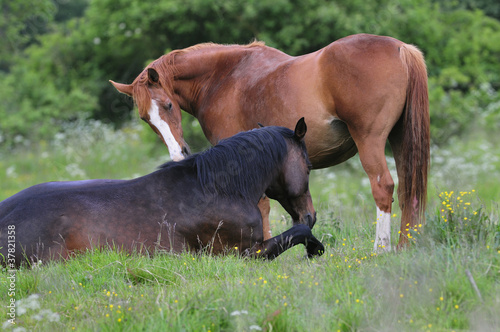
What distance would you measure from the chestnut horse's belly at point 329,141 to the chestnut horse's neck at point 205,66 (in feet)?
4.12

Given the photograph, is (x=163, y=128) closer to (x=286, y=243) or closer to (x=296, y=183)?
(x=296, y=183)

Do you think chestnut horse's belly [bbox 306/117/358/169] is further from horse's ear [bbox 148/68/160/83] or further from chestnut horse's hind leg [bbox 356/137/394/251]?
horse's ear [bbox 148/68/160/83]

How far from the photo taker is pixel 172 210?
15.1 feet

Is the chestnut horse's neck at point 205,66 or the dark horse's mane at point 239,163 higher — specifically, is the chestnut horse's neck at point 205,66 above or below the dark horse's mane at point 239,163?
above

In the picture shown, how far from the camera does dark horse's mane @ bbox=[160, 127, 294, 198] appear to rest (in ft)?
15.2

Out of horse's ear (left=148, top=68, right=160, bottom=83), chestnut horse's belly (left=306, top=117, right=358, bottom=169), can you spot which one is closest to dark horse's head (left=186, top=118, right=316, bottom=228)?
chestnut horse's belly (left=306, top=117, right=358, bottom=169)

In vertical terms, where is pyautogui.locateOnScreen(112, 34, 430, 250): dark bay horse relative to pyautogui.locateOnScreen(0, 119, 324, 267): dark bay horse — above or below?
above

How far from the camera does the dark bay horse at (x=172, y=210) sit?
442 centimetres

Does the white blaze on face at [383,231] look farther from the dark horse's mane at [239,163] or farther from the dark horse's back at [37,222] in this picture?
the dark horse's back at [37,222]

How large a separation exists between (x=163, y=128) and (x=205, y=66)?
0.99 meters

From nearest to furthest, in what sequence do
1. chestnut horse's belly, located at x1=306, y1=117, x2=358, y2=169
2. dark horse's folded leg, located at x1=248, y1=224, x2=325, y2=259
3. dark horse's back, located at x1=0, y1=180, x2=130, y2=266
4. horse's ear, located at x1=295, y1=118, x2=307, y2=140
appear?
dark horse's back, located at x1=0, y1=180, x2=130, y2=266
dark horse's folded leg, located at x1=248, y1=224, x2=325, y2=259
horse's ear, located at x1=295, y1=118, x2=307, y2=140
chestnut horse's belly, located at x1=306, y1=117, x2=358, y2=169

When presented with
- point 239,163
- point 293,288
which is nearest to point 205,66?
point 239,163

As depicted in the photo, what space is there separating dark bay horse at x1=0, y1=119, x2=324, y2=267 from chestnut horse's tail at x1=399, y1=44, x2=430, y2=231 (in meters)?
0.95

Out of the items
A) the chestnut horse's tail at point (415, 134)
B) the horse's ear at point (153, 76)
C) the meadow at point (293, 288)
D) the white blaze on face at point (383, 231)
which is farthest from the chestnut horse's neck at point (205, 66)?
the white blaze on face at point (383, 231)
